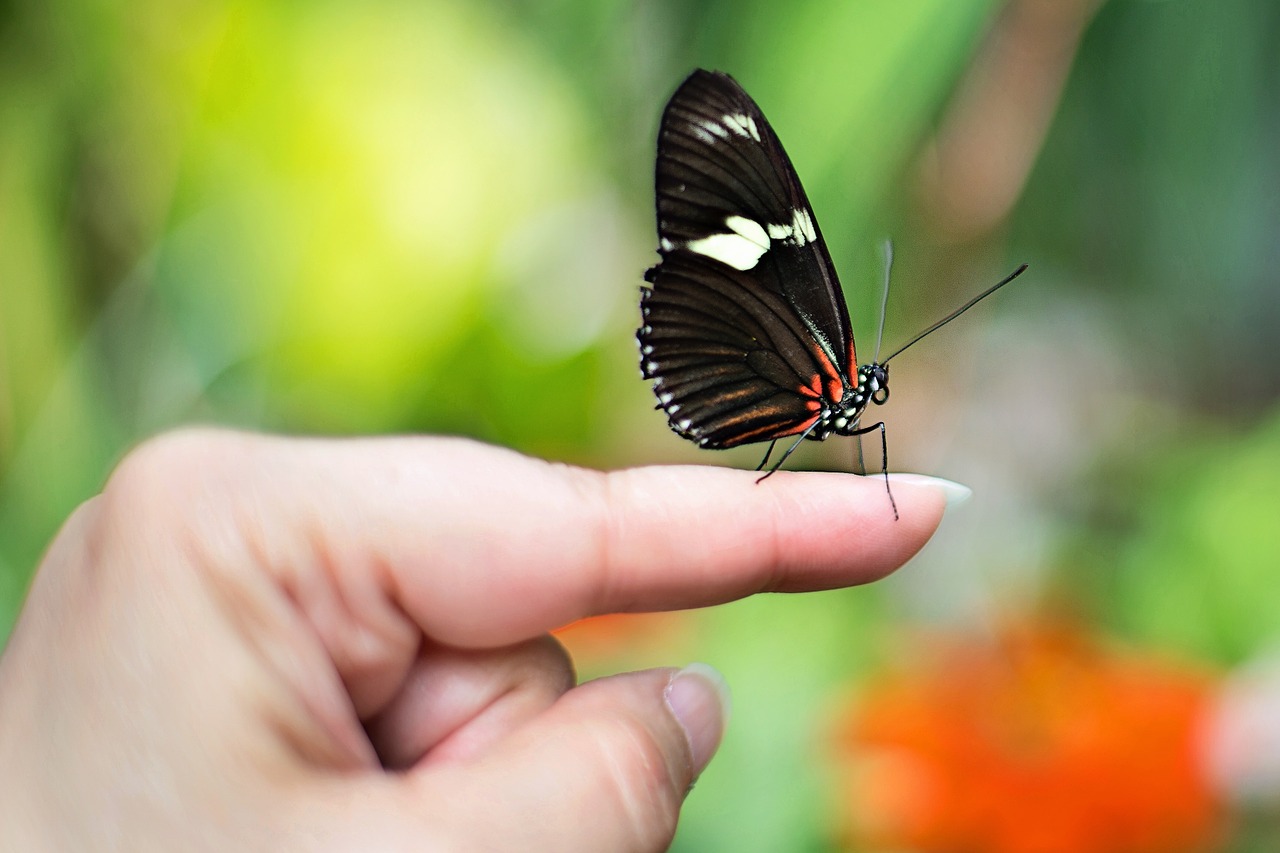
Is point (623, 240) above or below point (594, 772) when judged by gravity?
above

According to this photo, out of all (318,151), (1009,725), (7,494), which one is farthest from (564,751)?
(7,494)

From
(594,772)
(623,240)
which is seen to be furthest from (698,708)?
(623,240)

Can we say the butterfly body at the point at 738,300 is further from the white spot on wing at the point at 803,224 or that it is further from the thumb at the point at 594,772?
the thumb at the point at 594,772

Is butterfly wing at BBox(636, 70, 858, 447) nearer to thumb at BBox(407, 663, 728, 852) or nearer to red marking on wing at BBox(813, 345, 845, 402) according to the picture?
red marking on wing at BBox(813, 345, 845, 402)

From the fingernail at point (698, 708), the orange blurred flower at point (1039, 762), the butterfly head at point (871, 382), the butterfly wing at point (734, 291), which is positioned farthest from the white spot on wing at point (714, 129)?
the orange blurred flower at point (1039, 762)

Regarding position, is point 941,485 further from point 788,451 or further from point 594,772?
point 594,772

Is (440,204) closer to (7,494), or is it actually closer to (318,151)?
(318,151)

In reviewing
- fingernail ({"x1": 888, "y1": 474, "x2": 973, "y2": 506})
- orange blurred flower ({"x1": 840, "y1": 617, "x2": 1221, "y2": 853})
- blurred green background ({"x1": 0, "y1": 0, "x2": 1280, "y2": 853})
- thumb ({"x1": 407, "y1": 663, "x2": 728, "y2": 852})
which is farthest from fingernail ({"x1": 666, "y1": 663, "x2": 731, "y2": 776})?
blurred green background ({"x1": 0, "y1": 0, "x2": 1280, "y2": 853})
